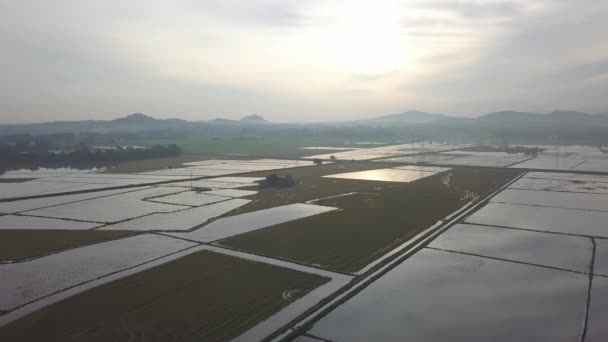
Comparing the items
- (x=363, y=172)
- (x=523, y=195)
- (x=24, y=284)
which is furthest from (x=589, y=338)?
(x=363, y=172)

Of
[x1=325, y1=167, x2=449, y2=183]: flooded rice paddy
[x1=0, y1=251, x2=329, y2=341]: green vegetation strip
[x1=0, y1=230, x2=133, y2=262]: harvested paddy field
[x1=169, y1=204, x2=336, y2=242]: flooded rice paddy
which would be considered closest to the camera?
[x1=0, y1=251, x2=329, y2=341]: green vegetation strip

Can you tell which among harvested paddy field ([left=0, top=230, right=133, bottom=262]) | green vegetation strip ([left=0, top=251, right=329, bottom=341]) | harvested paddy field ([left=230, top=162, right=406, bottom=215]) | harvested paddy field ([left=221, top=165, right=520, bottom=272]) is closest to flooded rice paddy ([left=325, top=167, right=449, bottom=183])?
harvested paddy field ([left=230, top=162, right=406, bottom=215])

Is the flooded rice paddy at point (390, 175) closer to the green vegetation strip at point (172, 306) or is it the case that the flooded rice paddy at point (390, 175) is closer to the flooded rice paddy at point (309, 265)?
the flooded rice paddy at point (309, 265)

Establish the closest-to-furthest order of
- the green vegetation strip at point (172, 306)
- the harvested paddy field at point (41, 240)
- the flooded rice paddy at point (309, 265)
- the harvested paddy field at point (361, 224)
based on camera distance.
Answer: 1. the green vegetation strip at point (172, 306)
2. the flooded rice paddy at point (309, 265)
3. the harvested paddy field at point (361, 224)
4. the harvested paddy field at point (41, 240)

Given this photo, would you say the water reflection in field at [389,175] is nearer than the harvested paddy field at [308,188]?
No

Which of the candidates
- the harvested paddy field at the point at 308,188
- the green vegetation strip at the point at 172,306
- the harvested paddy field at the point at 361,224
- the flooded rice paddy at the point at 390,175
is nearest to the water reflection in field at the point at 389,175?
the flooded rice paddy at the point at 390,175

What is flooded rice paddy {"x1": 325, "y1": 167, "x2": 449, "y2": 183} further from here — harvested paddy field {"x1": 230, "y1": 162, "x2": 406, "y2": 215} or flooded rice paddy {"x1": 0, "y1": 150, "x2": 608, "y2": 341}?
flooded rice paddy {"x1": 0, "y1": 150, "x2": 608, "y2": 341}
